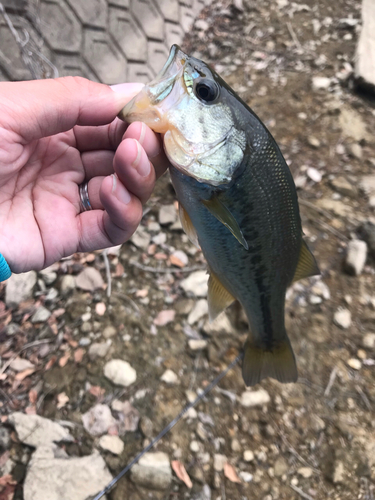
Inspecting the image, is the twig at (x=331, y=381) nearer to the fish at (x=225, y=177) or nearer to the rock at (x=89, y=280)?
the fish at (x=225, y=177)

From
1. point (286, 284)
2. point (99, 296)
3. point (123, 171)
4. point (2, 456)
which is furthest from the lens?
point (99, 296)

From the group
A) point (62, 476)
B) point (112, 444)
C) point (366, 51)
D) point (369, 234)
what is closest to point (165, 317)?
point (112, 444)

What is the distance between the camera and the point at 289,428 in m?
2.02

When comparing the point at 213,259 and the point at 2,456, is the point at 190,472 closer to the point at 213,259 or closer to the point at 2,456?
the point at 2,456

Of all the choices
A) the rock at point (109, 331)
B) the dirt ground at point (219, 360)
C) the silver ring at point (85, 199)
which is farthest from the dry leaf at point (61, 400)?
the silver ring at point (85, 199)

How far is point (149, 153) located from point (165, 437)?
154 centimetres

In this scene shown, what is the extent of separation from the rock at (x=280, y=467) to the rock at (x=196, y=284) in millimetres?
1068

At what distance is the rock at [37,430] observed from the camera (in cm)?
182

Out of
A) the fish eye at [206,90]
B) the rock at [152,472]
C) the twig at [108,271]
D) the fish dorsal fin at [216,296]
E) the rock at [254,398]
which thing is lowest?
the rock at [254,398]

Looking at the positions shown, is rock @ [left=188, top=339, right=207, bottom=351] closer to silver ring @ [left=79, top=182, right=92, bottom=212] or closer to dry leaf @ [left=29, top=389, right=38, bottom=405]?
dry leaf @ [left=29, top=389, right=38, bottom=405]

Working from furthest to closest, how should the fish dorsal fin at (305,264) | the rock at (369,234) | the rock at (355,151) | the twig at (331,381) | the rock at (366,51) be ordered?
the rock at (366,51)
the rock at (355,151)
the rock at (369,234)
the twig at (331,381)
the fish dorsal fin at (305,264)

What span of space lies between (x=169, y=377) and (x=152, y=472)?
501mm

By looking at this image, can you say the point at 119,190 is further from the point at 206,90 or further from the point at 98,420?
the point at 98,420

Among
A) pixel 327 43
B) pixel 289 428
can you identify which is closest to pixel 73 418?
pixel 289 428
